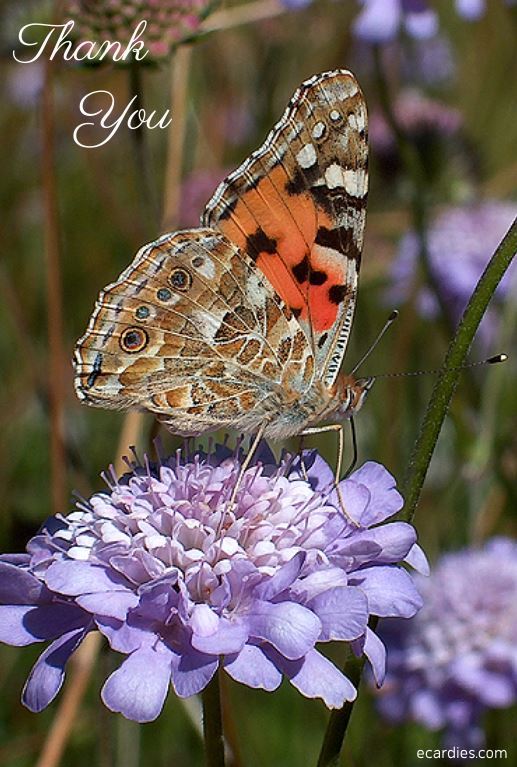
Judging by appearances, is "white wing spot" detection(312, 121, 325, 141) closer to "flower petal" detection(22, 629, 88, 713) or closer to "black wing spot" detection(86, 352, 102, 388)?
"black wing spot" detection(86, 352, 102, 388)

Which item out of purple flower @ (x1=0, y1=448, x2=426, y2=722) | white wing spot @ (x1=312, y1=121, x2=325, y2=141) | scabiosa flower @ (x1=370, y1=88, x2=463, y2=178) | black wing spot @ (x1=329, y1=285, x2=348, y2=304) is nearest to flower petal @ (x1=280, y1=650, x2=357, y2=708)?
purple flower @ (x1=0, y1=448, x2=426, y2=722)

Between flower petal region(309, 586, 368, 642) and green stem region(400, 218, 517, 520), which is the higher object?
green stem region(400, 218, 517, 520)

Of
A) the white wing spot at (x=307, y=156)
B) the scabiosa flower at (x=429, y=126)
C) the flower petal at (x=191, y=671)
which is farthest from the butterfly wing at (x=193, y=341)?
the scabiosa flower at (x=429, y=126)

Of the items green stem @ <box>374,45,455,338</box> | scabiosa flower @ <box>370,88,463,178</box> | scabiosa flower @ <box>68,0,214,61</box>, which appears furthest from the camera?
scabiosa flower @ <box>370,88,463,178</box>

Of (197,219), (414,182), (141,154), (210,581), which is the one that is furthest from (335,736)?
(197,219)

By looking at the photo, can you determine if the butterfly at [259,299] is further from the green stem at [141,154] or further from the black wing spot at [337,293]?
the green stem at [141,154]

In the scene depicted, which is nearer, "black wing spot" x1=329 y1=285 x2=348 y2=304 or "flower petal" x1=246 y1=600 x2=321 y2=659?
"flower petal" x1=246 y1=600 x2=321 y2=659

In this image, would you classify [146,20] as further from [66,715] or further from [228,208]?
[66,715]

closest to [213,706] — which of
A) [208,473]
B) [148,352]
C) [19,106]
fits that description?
[208,473]
